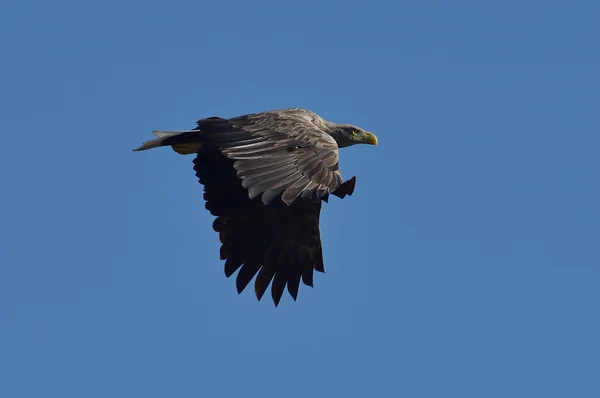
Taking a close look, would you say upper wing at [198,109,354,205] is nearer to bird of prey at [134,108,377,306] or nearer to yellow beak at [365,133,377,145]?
bird of prey at [134,108,377,306]

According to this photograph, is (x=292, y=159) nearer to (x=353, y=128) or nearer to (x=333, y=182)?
(x=333, y=182)

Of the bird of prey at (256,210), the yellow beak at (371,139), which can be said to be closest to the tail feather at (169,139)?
the bird of prey at (256,210)

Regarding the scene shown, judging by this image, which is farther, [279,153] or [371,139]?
[371,139]

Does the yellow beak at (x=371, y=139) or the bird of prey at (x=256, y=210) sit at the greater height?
the yellow beak at (x=371, y=139)

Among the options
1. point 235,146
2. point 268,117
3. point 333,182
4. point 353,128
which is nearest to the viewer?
point 333,182

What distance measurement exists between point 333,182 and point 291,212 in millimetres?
2947

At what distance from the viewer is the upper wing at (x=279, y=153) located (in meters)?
12.4

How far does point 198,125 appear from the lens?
1459 centimetres

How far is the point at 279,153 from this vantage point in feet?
43.2

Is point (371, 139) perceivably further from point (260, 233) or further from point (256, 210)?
point (260, 233)

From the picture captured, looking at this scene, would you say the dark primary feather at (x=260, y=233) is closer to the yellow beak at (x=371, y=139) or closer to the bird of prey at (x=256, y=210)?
the bird of prey at (x=256, y=210)

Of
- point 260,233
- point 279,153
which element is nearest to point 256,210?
point 260,233

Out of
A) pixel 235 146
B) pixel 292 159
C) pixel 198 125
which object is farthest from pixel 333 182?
pixel 198 125

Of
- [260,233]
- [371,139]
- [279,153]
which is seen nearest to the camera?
[279,153]
